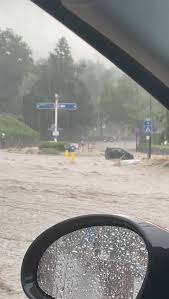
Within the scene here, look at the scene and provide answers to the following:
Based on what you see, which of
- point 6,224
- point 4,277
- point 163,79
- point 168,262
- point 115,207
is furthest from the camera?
point 115,207

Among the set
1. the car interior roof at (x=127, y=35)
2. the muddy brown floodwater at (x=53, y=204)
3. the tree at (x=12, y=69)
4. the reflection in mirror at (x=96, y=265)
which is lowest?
the muddy brown floodwater at (x=53, y=204)

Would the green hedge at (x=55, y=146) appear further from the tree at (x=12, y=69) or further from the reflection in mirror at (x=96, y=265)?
the reflection in mirror at (x=96, y=265)

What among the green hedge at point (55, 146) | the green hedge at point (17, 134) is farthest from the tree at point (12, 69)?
the green hedge at point (55, 146)

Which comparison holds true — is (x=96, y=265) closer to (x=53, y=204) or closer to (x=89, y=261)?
(x=89, y=261)

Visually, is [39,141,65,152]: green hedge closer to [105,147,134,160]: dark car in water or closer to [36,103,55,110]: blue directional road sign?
[105,147,134,160]: dark car in water

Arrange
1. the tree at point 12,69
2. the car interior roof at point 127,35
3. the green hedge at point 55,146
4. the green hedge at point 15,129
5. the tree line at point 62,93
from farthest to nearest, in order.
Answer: the tree at point 12,69 → the tree line at point 62,93 → the green hedge at point 15,129 → the green hedge at point 55,146 → the car interior roof at point 127,35

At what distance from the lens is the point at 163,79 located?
1855 millimetres

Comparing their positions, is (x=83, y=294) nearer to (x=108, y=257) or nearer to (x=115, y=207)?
(x=108, y=257)

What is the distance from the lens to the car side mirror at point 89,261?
1.27 m

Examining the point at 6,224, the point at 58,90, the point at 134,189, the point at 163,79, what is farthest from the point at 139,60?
the point at 58,90

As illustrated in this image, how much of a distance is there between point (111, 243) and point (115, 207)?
1207cm

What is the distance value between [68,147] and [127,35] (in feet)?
158

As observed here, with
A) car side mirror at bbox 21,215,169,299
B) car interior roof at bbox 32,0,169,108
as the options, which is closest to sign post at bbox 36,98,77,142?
car interior roof at bbox 32,0,169,108

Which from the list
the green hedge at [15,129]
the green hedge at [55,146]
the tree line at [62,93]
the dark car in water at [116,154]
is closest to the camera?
the dark car in water at [116,154]
